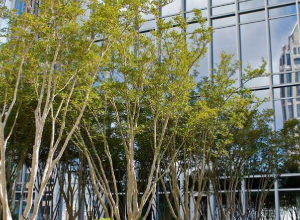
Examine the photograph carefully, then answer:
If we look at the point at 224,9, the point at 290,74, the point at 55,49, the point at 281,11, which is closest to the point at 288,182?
the point at 290,74

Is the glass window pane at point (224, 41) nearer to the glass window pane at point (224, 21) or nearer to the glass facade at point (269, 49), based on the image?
the glass facade at point (269, 49)

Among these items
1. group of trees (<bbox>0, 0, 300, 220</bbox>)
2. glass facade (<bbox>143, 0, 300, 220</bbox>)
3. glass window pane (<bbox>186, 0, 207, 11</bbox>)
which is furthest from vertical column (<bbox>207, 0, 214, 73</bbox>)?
group of trees (<bbox>0, 0, 300, 220</bbox>)

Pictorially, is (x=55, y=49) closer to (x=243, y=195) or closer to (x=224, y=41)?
(x=243, y=195)

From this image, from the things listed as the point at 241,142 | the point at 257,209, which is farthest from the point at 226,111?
the point at 257,209

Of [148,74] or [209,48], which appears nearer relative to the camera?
[148,74]

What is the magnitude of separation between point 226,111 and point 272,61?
640 centimetres

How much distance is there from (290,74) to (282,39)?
5.37 feet

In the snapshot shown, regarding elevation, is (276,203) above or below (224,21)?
below

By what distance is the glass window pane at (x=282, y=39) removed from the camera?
1686 centimetres

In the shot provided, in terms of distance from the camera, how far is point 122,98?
1110cm

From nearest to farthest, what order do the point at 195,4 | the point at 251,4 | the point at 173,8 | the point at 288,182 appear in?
1. the point at 288,182
2. the point at 251,4
3. the point at 195,4
4. the point at 173,8

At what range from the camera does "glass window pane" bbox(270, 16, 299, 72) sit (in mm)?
16859

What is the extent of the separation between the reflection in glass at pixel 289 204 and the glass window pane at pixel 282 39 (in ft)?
16.5

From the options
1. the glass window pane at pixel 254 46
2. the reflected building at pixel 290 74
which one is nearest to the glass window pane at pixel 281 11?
the glass window pane at pixel 254 46
